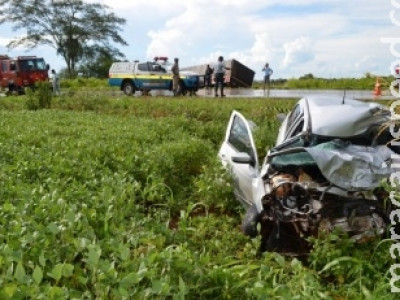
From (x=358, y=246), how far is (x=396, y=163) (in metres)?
1.14

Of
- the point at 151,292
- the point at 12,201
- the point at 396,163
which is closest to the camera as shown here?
the point at 151,292

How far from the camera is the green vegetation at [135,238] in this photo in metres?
2.73

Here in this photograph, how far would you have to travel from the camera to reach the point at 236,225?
6.06 m

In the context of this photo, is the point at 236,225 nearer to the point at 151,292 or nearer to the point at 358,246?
the point at 358,246

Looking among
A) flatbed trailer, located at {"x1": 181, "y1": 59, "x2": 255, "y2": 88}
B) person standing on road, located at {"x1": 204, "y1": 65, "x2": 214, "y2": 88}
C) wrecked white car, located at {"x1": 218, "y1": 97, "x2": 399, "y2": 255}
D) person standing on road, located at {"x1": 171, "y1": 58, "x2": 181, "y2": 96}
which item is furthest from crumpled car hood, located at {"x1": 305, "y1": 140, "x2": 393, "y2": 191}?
flatbed trailer, located at {"x1": 181, "y1": 59, "x2": 255, "y2": 88}

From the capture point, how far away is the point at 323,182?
4.94 meters

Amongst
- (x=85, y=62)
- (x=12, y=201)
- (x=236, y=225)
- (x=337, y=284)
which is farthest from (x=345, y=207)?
(x=85, y=62)

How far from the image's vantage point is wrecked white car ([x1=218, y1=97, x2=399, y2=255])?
4684mm

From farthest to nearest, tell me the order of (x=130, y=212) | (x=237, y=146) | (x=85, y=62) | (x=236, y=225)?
(x=85, y=62) < (x=237, y=146) < (x=236, y=225) < (x=130, y=212)

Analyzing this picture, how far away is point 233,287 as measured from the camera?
3072 millimetres

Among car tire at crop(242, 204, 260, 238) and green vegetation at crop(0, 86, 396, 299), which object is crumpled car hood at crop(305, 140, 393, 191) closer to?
green vegetation at crop(0, 86, 396, 299)

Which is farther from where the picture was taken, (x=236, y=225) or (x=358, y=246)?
(x=236, y=225)

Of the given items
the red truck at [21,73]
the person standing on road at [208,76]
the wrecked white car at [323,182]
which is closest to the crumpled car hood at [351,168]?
the wrecked white car at [323,182]

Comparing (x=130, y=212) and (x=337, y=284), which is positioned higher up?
(x=130, y=212)
